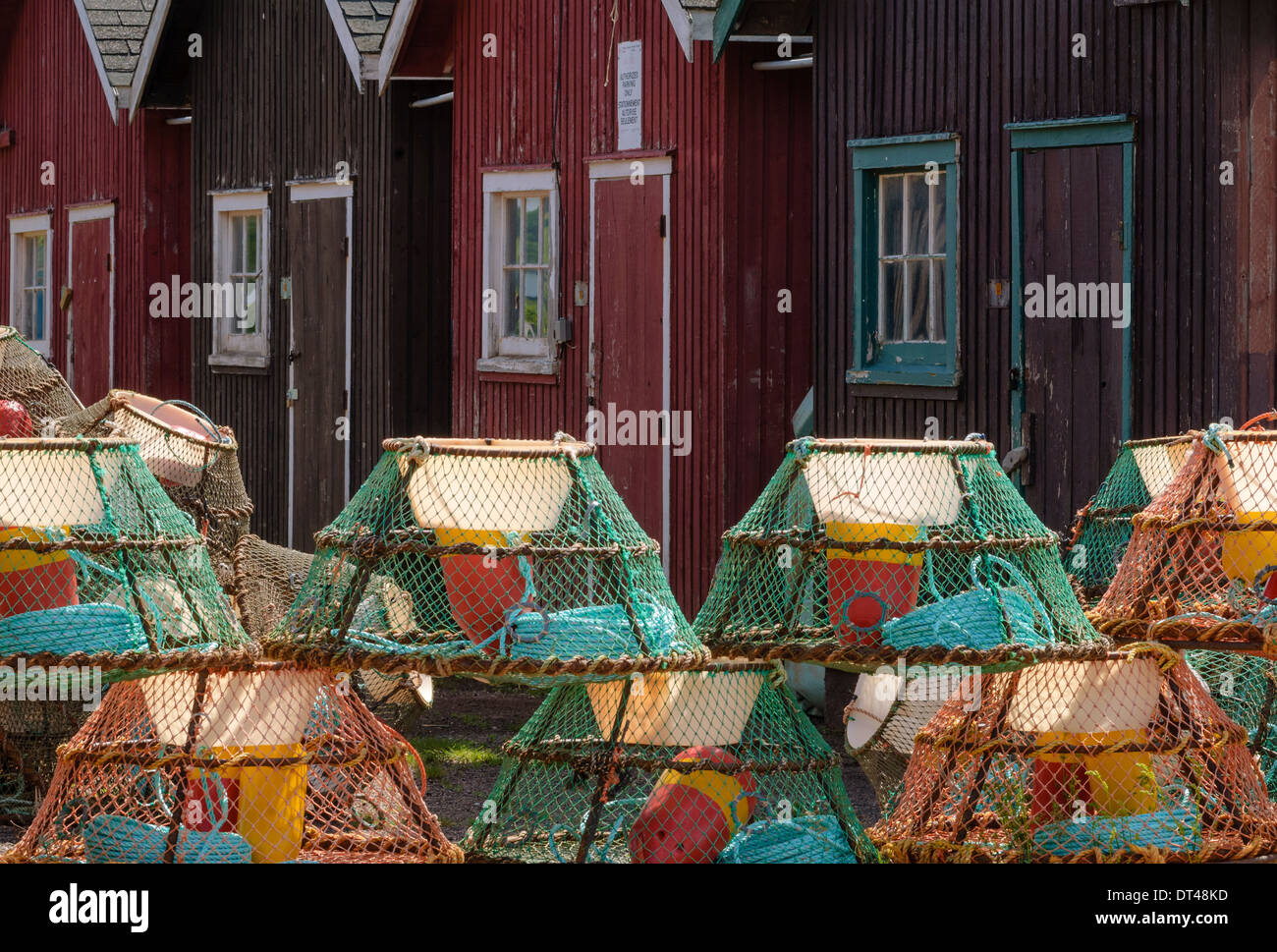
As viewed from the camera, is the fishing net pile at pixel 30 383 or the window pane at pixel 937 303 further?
the fishing net pile at pixel 30 383

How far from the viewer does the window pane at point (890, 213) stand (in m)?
10.2

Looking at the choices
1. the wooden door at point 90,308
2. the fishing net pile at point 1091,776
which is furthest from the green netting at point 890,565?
the wooden door at point 90,308

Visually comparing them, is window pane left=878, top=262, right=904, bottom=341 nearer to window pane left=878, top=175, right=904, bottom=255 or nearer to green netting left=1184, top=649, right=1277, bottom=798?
window pane left=878, top=175, right=904, bottom=255

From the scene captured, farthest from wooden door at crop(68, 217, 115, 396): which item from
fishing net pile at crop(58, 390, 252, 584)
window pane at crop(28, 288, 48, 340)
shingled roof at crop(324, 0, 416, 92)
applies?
fishing net pile at crop(58, 390, 252, 584)

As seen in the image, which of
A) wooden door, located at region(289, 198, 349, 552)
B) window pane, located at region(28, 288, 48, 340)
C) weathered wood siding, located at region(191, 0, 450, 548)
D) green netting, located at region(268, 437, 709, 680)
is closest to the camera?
green netting, located at region(268, 437, 709, 680)

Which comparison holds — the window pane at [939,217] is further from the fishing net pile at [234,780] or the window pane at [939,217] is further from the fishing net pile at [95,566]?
the fishing net pile at [234,780]

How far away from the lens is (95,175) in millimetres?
18734

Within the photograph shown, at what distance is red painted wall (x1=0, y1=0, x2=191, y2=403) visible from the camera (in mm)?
17906

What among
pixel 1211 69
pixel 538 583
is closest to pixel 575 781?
pixel 538 583

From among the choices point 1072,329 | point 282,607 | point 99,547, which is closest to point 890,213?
point 1072,329

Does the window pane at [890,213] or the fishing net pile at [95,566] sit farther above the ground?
the window pane at [890,213]

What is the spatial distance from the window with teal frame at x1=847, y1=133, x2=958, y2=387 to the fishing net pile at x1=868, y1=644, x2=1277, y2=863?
3977 mm

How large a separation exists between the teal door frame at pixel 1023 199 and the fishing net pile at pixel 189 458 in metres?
3.64

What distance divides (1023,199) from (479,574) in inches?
182
